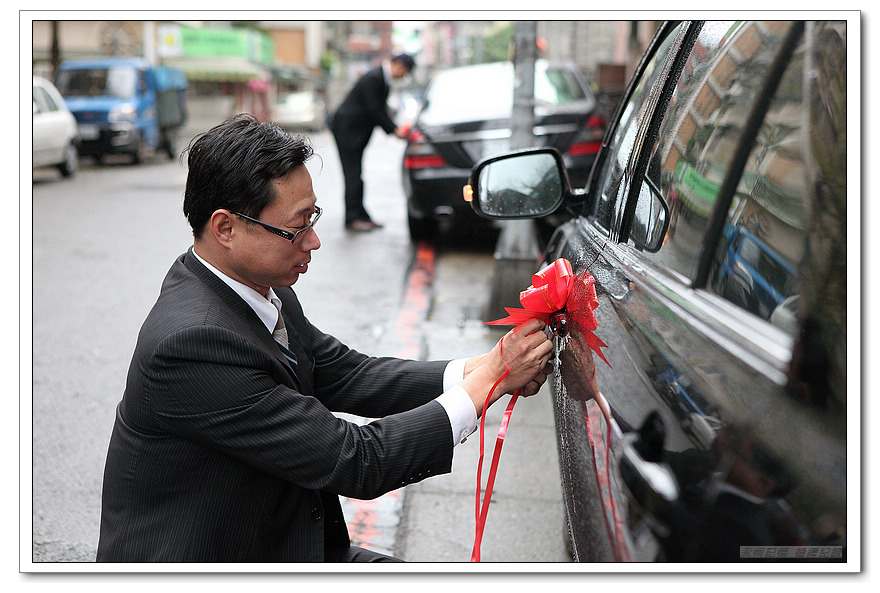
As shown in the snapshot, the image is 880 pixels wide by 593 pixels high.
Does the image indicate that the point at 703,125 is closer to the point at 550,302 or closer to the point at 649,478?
the point at 550,302

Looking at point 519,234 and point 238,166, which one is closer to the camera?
point 238,166

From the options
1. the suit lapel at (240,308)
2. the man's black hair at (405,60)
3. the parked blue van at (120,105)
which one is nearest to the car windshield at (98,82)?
the parked blue van at (120,105)

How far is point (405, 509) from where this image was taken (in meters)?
3.52

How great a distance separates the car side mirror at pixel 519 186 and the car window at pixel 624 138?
14 centimetres

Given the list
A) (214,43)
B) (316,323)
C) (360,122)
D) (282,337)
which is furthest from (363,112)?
(214,43)

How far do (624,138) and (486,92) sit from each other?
18.6ft

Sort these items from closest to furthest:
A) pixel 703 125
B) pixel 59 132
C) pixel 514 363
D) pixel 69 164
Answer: pixel 703 125 → pixel 514 363 → pixel 59 132 → pixel 69 164

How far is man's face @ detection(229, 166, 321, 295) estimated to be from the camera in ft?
5.90

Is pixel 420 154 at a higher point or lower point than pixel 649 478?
higher

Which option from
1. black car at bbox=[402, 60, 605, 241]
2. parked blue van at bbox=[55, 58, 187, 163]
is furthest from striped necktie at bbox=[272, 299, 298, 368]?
parked blue van at bbox=[55, 58, 187, 163]

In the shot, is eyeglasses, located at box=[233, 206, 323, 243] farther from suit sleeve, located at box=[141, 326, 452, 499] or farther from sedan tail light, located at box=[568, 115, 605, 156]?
sedan tail light, located at box=[568, 115, 605, 156]

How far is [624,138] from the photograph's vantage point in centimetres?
250

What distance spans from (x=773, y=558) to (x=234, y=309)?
1.14 m

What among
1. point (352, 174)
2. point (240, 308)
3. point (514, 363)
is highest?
point (240, 308)
